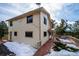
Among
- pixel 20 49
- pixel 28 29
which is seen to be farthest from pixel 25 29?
pixel 20 49

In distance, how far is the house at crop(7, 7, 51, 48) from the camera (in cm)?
255

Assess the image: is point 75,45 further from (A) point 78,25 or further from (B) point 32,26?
(B) point 32,26

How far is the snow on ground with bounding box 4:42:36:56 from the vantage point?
2.53 metres

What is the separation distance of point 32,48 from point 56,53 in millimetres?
467

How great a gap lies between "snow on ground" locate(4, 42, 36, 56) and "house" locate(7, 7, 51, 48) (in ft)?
0.26

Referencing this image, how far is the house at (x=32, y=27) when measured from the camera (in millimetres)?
2551

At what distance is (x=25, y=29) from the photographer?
259 centimetres

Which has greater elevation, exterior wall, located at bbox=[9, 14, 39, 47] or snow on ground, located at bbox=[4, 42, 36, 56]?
exterior wall, located at bbox=[9, 14, 39, 47]

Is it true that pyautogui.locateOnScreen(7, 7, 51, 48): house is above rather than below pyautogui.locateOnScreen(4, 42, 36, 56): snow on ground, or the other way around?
above

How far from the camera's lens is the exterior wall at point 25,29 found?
8.38 ft

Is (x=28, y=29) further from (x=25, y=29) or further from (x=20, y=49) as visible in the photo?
(x=20, y=49)

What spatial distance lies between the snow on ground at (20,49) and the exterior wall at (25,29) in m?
0.08

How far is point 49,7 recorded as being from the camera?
101 inches

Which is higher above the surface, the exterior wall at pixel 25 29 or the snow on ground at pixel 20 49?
the exterior wall at pixel 25 29
